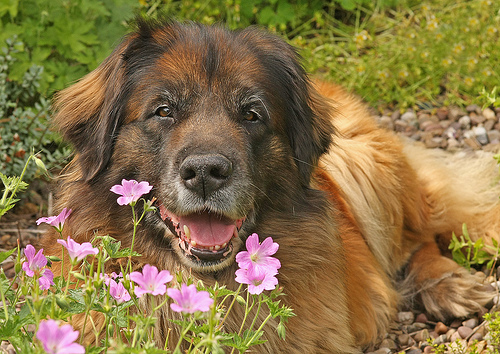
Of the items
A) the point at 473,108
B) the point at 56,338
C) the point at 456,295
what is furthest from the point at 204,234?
the point at 473,108

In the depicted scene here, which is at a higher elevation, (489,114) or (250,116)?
(250,116)

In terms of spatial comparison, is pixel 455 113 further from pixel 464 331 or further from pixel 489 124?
pixel 464 331

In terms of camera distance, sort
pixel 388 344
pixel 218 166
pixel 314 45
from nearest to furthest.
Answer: pixel 218 166, pixel 388 344, pixel 314 45

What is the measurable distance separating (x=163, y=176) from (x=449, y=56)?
13.3 ft

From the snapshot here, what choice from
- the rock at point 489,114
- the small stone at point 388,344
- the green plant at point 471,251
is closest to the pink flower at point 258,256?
the small stone at point 388,344

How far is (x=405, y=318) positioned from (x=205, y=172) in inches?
76.8

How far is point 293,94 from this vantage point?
3291mm

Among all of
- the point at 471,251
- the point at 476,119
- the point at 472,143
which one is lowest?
the point at 471,251

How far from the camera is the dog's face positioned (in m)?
2.76

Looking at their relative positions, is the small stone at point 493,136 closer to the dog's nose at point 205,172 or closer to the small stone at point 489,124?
the small stone at point 489,124

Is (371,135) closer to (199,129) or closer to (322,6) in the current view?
(199,129)

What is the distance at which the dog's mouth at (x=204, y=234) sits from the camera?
2795 mm

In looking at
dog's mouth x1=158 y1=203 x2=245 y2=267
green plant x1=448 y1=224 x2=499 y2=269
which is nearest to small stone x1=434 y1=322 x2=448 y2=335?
green plant x1=448 y1=224 x2=499 y2=269

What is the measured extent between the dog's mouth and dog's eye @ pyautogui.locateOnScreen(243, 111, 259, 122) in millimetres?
472
